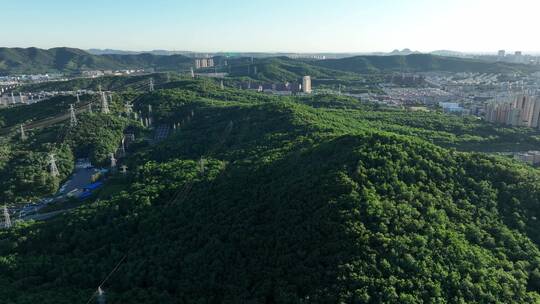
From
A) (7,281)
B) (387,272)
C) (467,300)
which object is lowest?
(7,281)

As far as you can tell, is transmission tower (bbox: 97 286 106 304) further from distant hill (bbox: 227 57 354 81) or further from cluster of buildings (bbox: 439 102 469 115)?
distant hill (bbox: 227 57 354 81)

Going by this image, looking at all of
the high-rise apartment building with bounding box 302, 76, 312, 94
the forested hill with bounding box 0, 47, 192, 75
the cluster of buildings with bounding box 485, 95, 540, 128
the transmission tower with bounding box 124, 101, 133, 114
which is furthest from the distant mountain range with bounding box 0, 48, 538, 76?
the cluster of buildings with bounding box 485, 95, 540, 128

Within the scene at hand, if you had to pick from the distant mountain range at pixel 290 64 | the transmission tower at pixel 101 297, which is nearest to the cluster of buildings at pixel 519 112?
the transmission tower at pixel 101 297

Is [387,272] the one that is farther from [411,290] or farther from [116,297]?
[116,297]

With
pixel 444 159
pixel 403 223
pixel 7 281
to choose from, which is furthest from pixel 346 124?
pixel 7 281

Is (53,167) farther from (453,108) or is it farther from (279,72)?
(279,72)

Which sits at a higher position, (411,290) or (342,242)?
(342,242)
